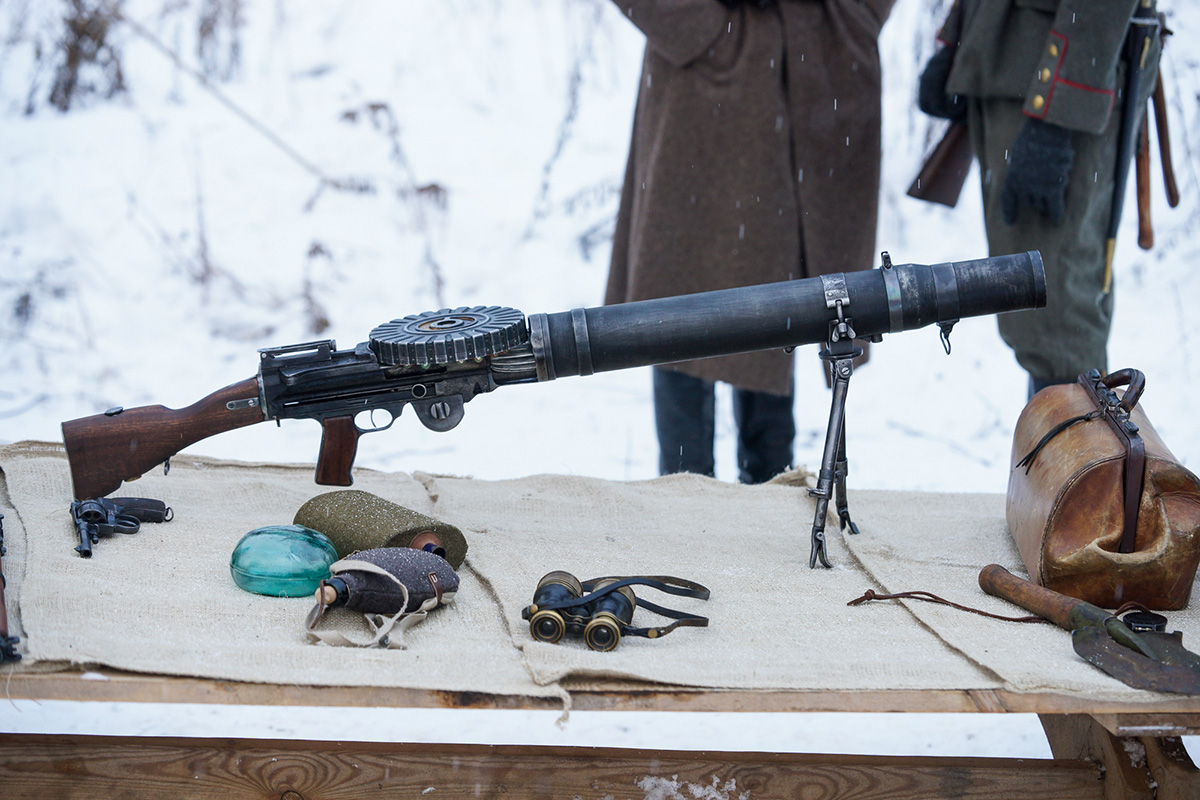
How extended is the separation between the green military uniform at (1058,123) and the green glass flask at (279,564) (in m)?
1.70

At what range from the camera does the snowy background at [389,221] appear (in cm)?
455

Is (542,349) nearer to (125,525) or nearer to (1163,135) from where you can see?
(125,525)

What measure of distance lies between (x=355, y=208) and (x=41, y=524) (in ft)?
15.0

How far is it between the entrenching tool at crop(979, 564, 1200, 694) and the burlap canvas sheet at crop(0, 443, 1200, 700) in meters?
0.03

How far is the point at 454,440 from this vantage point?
4.43 m

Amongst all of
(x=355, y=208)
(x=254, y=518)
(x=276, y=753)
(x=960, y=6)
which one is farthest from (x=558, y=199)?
(x=276, y=753)

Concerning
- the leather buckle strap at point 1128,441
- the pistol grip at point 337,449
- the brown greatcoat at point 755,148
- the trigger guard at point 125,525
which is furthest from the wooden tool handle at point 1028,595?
the trigger guard at point 125,525

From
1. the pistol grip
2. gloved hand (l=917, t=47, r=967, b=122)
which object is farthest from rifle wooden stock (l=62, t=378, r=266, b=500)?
gloved hand (l=917, t=47, r=967, b=122)

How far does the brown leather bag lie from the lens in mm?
1631

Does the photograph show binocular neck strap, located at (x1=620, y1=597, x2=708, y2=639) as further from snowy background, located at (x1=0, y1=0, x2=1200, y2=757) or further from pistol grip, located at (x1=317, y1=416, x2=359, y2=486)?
snowy background, located at (x1=0, y1=0, x2=1200, y2=757)

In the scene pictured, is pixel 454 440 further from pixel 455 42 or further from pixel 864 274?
pixel 455 42

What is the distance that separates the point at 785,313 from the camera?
1814 millimetres

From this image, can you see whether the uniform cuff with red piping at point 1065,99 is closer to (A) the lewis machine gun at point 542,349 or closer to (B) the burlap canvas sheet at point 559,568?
(A) the lewis machine gun at point 542,349

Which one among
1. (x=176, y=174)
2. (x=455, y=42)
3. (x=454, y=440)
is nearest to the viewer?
(x=454, y=440)
